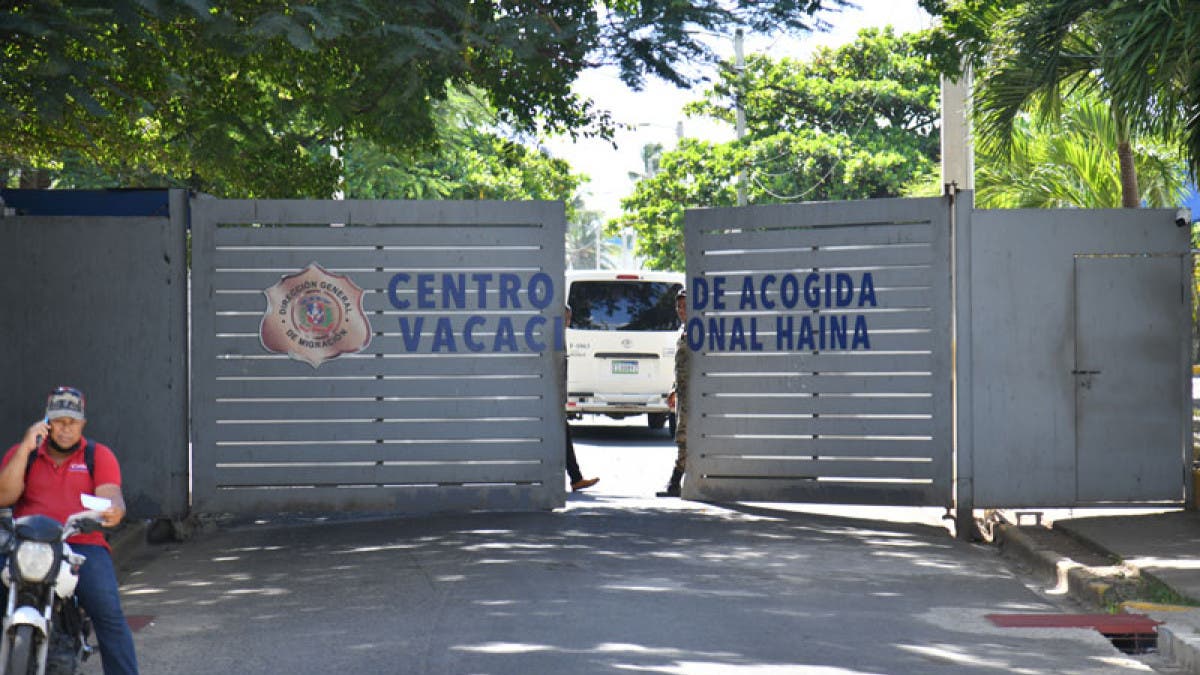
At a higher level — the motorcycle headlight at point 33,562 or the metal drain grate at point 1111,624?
the motorcycle headlight at point 33,562

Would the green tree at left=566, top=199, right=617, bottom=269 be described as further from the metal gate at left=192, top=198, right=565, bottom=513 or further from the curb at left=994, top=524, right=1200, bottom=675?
the curb at left=994, top=524, right=1200, bottom=675

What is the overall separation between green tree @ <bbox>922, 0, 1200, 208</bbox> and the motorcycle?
8.45m

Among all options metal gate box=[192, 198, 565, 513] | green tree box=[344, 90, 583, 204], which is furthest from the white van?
metal gate box=[192, 198, 565, 513]

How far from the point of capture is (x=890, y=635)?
344 inches

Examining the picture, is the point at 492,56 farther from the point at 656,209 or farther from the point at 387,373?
the point at 656,209

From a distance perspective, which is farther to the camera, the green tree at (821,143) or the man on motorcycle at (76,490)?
the green tree at (821,143)

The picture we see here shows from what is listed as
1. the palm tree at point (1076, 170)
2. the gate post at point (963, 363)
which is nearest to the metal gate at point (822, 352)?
the gate post at point (963, 363)

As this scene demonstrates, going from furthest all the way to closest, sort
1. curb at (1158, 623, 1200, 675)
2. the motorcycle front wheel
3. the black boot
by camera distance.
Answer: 1. the black boot
2. curb at (1158, 623, 1200, 675)
3. the motorcycle front wheel

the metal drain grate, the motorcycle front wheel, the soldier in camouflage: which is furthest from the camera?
the soldier in camouflage

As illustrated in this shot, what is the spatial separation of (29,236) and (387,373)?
2984 millimetres

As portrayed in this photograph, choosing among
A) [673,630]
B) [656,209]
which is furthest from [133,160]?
[656,209]

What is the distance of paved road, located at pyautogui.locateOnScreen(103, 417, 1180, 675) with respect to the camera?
8.06 meters

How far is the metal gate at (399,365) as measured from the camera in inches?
521

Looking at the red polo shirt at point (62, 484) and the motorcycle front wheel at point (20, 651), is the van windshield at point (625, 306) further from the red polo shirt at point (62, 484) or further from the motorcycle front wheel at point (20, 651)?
the motorcycle front wheel at point (20, 651)
